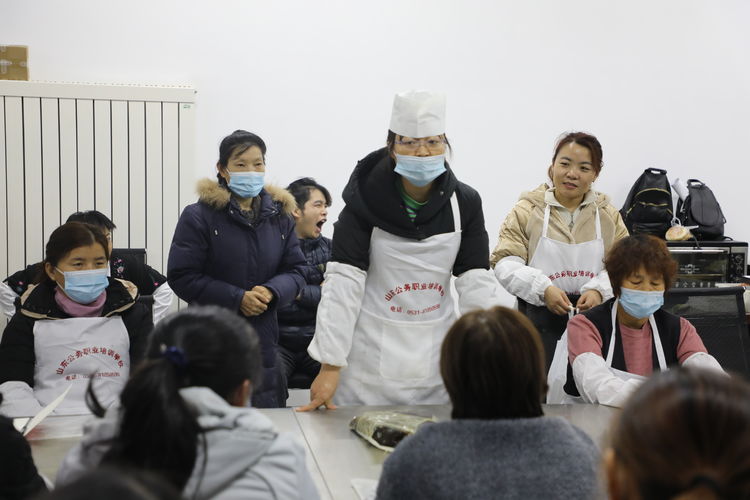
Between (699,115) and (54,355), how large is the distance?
14.7 ft

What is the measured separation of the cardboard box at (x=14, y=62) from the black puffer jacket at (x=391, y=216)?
2.77 meters

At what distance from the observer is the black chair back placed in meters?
2.73

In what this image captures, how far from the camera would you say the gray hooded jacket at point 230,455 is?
1.15 metres

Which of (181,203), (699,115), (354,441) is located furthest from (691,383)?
(699,115)

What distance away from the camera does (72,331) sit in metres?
2.44

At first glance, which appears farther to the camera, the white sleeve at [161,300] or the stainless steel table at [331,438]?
the white sleeve at [161,300]

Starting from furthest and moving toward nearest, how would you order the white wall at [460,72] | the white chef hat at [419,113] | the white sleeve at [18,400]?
the white wall at [460,72] < the white chef hat at [419,113] < the white sleeve at [18,400]

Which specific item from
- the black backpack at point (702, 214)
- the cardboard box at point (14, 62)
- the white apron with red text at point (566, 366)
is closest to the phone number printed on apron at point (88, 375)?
the white apron with red text at point (566, 366)

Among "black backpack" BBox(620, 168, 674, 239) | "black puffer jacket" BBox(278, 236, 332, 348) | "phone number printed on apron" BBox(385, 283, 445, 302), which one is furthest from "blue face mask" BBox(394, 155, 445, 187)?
"black backpack" BBox(620, 168, 674, 239)

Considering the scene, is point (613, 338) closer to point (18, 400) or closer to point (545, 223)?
point (545, 223)

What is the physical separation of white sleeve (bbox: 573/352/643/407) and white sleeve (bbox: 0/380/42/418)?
1.49 m

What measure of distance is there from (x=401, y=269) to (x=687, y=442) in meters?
1.54

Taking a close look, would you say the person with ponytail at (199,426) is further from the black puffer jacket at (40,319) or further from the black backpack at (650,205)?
the black backpack at (650,205)

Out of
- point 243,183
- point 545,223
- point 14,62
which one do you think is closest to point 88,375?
point 243,183
